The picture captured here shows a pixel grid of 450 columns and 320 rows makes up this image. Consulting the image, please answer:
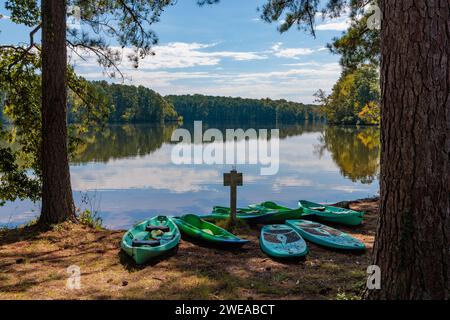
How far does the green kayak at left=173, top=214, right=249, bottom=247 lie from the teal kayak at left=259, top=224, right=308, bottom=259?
37 centimetres

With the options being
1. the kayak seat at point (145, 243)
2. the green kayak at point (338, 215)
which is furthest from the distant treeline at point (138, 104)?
the kayak seat at point (145, 243)

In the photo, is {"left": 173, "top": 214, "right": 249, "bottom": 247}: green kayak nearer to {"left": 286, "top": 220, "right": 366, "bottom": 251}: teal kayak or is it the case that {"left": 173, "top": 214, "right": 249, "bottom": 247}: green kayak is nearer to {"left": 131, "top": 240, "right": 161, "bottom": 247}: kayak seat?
{"left": 131, "top": 240, "right": 161, "bottom": 247}: kayak seat

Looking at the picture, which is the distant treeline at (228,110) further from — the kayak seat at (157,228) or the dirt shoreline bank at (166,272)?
the dirt shoreline bank at (166,272)

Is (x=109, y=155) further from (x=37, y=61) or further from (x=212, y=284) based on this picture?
(x=212, y=284)

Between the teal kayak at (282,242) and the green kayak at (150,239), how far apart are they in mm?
1302

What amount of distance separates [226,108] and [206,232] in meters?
103

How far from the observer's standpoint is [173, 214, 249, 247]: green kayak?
226 inches

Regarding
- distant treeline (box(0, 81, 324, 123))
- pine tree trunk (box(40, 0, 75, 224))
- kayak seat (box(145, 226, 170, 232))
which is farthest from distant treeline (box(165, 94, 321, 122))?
kayak seat (box(145, 226, 170, 232))

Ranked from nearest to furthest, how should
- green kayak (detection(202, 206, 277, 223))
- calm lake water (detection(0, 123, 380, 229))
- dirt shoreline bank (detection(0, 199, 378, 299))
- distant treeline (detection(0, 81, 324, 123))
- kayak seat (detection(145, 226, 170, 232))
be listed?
dirt shoreline bank (detection(0, 199, 378, 299)) → kayak seat (detection(145, 226, 170, 232)) → green kayak (detection(202, 206, 277, 223)) → calm lake water (detection(0, 123, 380, 229)) → distant treeline (detection(0, 81, 324, 123))

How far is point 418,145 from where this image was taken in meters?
2.99

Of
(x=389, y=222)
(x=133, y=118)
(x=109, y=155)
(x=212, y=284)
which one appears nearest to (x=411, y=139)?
(x=389, y=222)

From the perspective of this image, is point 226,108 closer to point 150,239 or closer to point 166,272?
point 150,239

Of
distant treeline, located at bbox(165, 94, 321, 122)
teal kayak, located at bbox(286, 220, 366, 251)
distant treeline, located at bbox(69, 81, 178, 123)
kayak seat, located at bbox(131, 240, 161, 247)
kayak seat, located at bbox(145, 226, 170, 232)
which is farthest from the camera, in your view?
distant treeline, located at bbox(165, 94, 321, 122)
